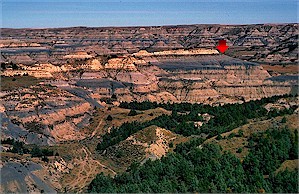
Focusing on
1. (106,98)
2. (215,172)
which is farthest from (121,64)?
(215,172)

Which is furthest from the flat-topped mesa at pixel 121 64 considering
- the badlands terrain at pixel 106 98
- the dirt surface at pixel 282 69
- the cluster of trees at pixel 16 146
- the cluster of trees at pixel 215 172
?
the cluster of trees at pixel 215 172

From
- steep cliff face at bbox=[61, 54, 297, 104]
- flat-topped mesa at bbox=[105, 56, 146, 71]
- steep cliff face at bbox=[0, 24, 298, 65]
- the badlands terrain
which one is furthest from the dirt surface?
flat-topped mesa at bbox=[105, 56, 146, 71]

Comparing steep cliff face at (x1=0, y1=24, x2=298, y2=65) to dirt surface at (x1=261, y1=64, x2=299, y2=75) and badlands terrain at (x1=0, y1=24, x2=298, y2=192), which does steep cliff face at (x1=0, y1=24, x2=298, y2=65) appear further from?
dirt surface at (x1=261, y1=64, x2=299, y2=75)

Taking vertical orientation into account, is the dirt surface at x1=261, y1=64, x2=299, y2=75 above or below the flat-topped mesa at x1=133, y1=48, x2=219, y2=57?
below

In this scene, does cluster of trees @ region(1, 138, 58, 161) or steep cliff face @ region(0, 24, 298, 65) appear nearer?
cluster of trees @ region(1, 138, 58, 161)

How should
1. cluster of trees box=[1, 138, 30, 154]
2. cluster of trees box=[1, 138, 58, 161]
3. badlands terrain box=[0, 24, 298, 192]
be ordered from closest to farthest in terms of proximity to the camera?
badlands terrain box=[0, 24, 298, 192] < cluster of trees box=[1, 138, 58, 161] < cluster of trees box=[1, 138, 30, 154]

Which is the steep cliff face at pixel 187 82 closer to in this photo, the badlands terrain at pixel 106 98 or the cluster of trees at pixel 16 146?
the badlands terrain at pixel 106 98
